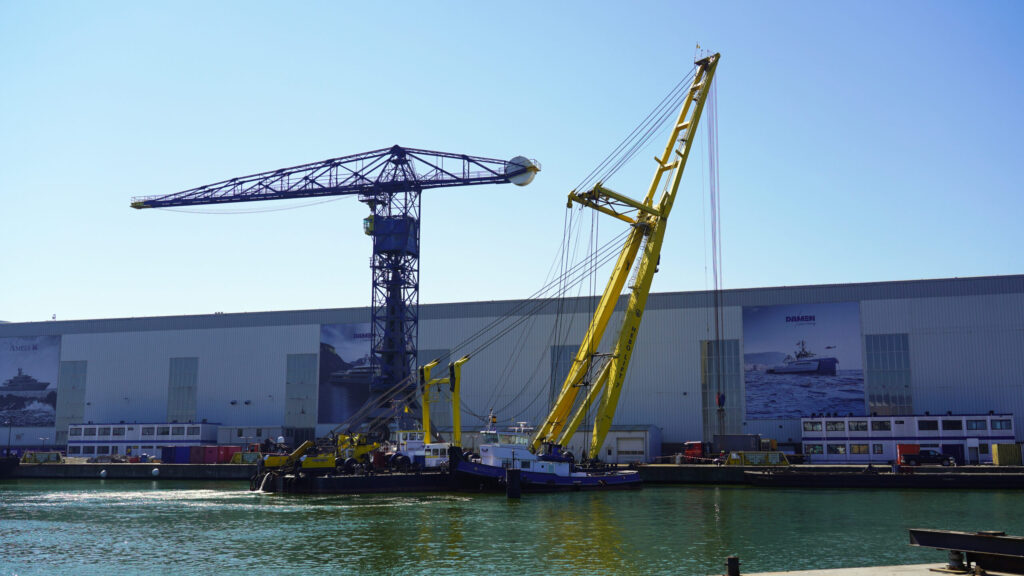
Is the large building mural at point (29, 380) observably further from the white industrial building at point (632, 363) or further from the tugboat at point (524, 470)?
the tugboat at point (524, 470)

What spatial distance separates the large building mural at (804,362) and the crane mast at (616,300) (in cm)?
1836

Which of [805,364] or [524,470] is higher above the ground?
[805,364]

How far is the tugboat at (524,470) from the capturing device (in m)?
48.8

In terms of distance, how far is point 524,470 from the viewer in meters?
49.4

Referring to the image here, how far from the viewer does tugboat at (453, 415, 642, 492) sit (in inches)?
1922

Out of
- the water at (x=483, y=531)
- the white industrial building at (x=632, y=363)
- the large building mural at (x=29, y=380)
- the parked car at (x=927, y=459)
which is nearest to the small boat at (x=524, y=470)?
the water at (x=483, y=531)

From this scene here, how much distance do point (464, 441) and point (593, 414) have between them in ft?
33.4

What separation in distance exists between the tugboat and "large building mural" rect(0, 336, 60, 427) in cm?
5488

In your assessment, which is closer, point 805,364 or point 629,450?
point 629,450

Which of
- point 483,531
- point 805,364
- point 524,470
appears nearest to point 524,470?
point 524,470

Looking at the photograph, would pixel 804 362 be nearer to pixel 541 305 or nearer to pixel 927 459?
pixel 927 459

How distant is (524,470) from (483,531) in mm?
17879

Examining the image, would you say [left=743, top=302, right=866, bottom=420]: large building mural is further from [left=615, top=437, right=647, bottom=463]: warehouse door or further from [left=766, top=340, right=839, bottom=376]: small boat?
[left=615, top=437, right=647, bottom=463]: warehouse door

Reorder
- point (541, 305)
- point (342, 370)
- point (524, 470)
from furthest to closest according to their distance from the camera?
point (342, 370) → point (541, 305) → point (524, 470)
